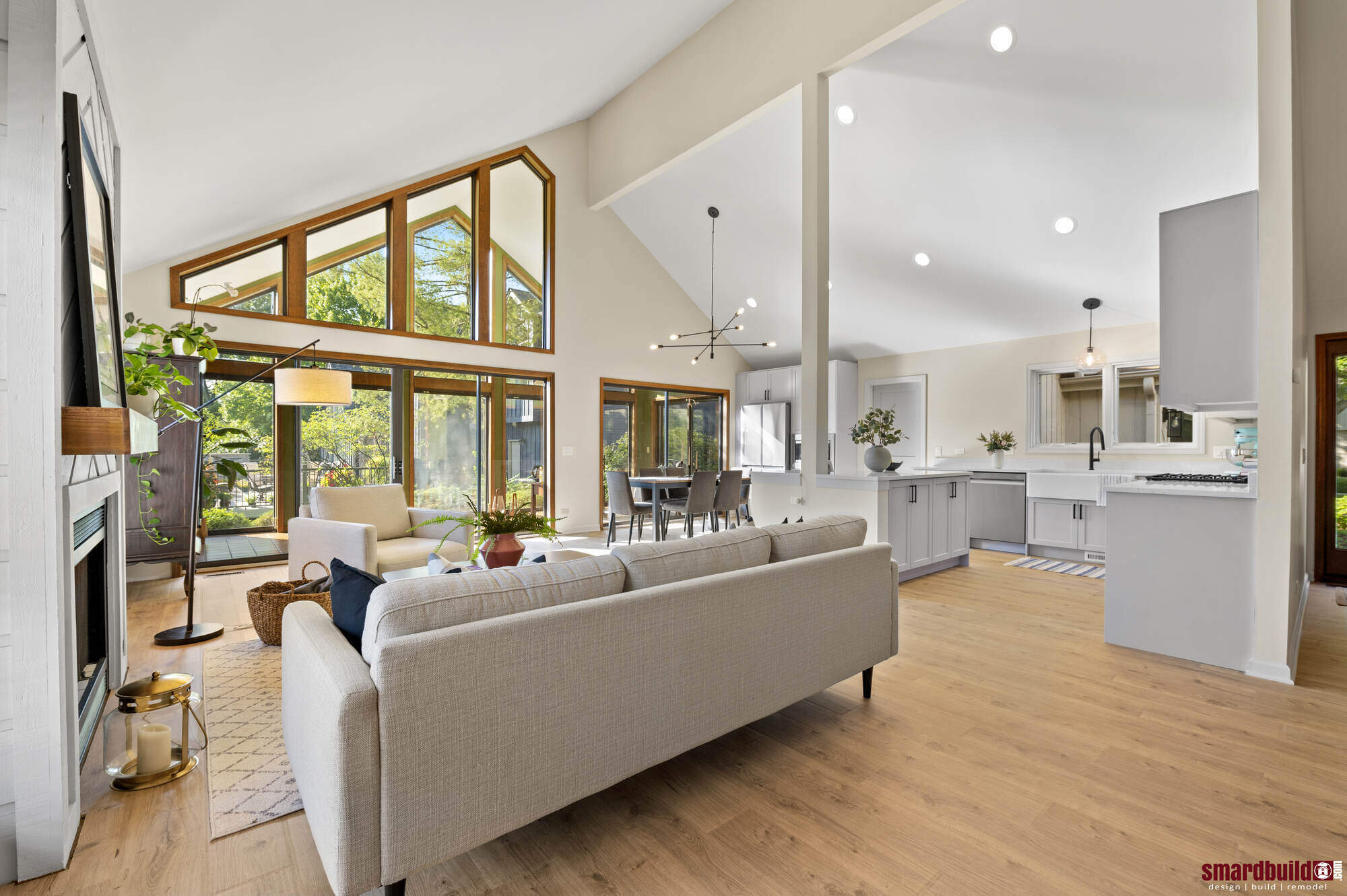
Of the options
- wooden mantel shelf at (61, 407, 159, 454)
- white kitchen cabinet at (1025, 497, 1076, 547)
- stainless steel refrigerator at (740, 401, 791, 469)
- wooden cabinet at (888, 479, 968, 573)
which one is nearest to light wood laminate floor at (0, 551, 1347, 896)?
wooden mantel shelf at (61, 407, 159, 454)

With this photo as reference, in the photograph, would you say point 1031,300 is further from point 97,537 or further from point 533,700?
point 97,537

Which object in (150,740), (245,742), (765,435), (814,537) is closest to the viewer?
(150,740)

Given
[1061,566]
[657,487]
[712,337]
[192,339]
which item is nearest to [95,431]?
[192,339]

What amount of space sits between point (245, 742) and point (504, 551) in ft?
3.69

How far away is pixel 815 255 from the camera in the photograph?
455 cm

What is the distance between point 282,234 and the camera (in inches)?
Answer: 221

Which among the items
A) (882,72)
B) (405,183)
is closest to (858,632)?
(882,72)

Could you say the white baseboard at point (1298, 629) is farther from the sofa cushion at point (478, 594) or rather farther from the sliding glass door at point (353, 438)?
the sliding glass door at point (353, 438)

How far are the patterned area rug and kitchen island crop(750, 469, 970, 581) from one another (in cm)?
348

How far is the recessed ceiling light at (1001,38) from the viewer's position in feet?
13.0

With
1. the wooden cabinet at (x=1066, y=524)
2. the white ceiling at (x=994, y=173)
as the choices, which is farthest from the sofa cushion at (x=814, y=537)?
the wooden cabinet at (x=1066, y=524)

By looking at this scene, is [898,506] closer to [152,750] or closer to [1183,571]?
[1183,571]

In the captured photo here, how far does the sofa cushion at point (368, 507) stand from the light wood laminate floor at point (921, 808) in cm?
212

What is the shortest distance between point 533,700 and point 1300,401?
409cm
